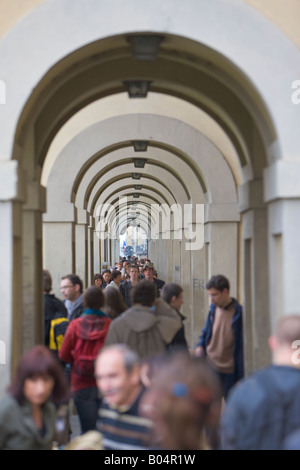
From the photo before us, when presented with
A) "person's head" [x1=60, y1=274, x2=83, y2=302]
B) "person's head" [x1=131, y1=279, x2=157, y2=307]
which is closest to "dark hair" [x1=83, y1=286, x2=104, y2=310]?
"person's head" [x1=131, y1=279, x2=157, y2=307]

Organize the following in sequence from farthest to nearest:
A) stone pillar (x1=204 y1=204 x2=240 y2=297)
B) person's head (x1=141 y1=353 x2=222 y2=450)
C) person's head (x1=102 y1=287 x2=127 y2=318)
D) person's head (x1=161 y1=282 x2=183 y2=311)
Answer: stone pillar (x1=204 y1=204 x2=240 y2=297)
person's head (x1=102 y1=287 x2=127 y2=318)
person's head (x1=161 y1=282 x2=183 y2=311)
person's head (x1=141 y1=353 x2=222 y2=450)

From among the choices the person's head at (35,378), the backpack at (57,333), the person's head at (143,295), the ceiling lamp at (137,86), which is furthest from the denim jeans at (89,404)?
the ceiling lamp at (137,86)

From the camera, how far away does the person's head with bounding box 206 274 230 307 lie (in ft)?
22.3

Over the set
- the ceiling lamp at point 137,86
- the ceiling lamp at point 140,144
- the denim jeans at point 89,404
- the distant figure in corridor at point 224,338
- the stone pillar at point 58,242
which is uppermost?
the ceiling lamp at point 140,144

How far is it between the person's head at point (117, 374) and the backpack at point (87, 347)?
2472 millimetres

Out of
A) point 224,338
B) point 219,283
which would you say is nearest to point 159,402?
point 219,283

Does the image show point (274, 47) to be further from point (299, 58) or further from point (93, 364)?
point (93, 364)

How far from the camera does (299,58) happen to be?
523cm

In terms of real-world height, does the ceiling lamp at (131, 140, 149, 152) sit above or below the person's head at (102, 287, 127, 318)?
above

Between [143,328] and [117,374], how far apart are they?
223 centimetres

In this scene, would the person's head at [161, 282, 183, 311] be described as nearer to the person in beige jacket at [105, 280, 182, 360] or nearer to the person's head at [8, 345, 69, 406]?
the person in beige jacket at [105, 280, 182, 360]

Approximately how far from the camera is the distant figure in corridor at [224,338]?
6809 millimetres

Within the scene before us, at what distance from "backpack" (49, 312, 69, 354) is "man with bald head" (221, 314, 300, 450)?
375 centimetres

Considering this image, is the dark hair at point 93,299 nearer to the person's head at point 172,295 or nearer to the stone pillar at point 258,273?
the person's head at point 172,295
